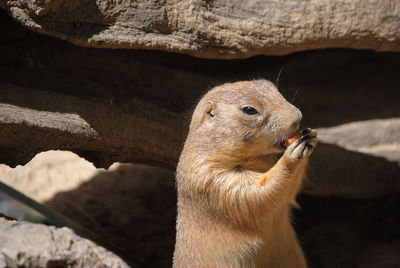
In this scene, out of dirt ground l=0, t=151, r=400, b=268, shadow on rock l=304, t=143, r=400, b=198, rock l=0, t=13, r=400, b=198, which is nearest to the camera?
rock l=0, t=13, r=400, b=198

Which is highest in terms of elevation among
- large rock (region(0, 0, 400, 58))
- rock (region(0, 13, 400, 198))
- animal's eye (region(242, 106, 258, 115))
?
large rock (region(0, 0, 400, 58))

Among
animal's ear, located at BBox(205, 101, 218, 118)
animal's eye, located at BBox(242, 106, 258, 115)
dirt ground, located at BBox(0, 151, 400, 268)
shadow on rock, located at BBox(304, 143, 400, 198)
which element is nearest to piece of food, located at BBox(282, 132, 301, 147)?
animal's eye, located at BBox(242, 106, 258, 115)

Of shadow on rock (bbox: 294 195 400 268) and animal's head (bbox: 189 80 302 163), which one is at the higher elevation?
animal's head (bbox: 189 80 302 163)

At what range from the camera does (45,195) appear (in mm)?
6109

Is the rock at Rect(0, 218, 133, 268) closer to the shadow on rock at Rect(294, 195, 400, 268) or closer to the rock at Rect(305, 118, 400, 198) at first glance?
the rock at Rect(305, 118, 400, 198)

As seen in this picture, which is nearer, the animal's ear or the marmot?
the marmot

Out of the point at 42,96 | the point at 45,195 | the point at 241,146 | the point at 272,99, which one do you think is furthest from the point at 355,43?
the point at 45,195

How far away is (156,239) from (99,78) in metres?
1.85

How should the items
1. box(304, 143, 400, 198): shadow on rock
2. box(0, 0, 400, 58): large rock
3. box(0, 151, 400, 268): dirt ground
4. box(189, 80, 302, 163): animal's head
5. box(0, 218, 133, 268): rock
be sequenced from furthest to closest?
box(0, 151, 400, 268): dirt ground
box(304, 143, 400, 198): shadow on rock
box(0, 0, 400, 58): large rock
box(189, 80, 302, 163): animal's head
box(0, 218, 133, 268): rock

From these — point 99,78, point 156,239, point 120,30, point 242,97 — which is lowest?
point 156,239

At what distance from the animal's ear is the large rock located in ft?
2.01

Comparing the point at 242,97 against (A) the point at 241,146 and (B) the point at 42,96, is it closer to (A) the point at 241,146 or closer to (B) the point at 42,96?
(A) the point at 241,146

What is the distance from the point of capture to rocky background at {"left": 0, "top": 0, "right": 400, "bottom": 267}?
4.18m

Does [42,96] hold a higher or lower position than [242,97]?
lower
